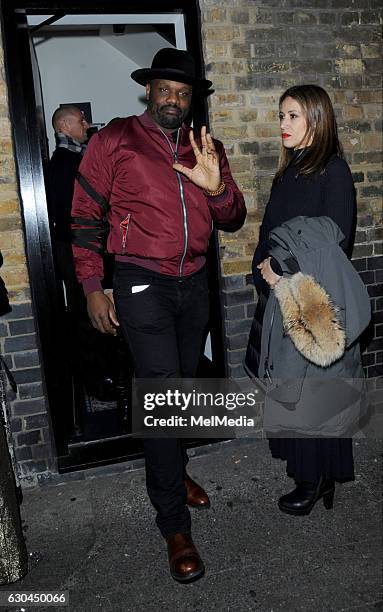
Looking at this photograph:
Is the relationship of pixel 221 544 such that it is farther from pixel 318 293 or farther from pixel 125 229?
pixel 125 229

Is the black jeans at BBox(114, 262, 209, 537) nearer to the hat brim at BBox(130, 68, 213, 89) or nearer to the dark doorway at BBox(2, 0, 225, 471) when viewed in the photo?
the dark doorway at BBox(2, 0, 225, 471)

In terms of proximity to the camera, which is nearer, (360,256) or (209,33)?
(209,33)

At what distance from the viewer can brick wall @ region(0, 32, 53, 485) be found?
10.3 ft

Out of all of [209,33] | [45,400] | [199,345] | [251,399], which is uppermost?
[209,33]

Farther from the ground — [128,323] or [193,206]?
[193,206]

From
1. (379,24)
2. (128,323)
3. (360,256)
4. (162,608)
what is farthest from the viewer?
(360,256)

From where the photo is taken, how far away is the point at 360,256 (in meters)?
3.97

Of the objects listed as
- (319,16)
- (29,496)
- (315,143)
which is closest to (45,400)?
(29,496)

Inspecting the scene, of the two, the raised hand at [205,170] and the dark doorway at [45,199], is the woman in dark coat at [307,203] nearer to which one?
the raised hand at [205,170]

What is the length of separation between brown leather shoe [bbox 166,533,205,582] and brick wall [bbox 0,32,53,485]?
3.98 feet

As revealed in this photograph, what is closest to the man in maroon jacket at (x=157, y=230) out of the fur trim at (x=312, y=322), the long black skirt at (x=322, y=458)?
the fur trim at (x=312, y=322)

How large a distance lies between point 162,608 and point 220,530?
622 mm

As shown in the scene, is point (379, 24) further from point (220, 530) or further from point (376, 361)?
point (220, 530)

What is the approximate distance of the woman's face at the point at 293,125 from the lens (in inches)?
112
